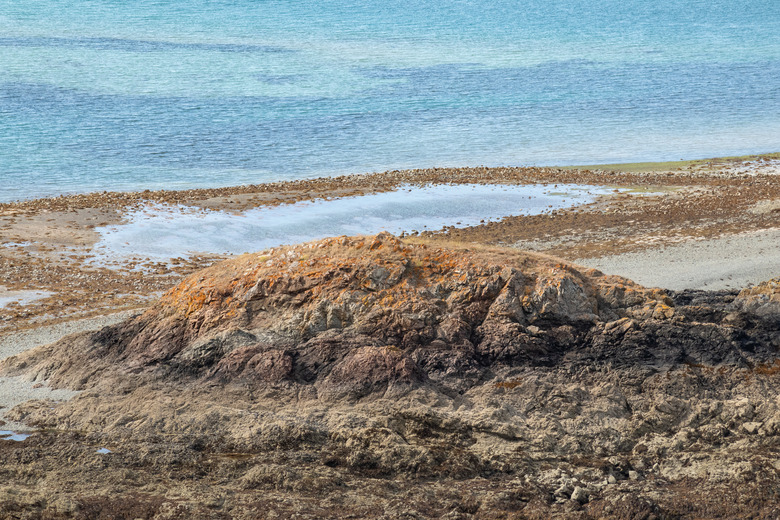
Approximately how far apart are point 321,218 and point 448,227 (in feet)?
15.2

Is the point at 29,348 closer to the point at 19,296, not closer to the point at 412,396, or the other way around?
the point at 19,296

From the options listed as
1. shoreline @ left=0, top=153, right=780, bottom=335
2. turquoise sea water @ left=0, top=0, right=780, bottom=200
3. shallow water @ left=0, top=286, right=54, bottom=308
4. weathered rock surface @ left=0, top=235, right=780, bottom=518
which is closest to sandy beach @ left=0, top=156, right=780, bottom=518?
weathered rock surface @ left=0, top=235, right=780, bottom=518

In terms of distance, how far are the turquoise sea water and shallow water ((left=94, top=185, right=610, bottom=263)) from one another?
7.15 metres

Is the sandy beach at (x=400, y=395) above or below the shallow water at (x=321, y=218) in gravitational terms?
below

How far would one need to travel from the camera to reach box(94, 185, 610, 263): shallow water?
76.2 feet

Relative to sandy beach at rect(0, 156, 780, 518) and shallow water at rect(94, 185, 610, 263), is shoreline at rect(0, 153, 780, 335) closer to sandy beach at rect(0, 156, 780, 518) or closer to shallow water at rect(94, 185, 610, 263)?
shallow water at rect(94, 185, 610, 263)

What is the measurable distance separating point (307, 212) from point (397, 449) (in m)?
18.9

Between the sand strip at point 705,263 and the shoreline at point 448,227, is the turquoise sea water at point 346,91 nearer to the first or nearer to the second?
the shoreline at point 448,227

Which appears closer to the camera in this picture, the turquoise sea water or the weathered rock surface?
the weathered rock surface

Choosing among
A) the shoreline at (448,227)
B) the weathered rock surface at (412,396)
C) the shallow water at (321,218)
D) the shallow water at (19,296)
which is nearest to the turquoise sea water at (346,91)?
the shoreline at (448,227)

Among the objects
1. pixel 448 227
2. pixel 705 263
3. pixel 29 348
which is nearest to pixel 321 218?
pixel 448 227

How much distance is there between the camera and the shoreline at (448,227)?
61.8 ft

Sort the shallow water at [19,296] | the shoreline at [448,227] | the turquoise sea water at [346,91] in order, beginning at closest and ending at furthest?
the shallow water at [19,296] < the shoreline at [448,227] < the turquoise sea water at [346,91]

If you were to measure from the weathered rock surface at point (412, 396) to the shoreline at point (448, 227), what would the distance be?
7.01 meters
